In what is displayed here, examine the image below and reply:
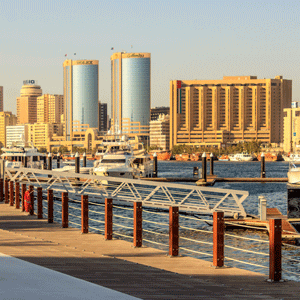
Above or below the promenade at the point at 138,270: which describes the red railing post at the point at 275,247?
above

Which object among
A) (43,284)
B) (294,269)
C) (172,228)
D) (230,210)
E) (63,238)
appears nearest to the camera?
(43,284)

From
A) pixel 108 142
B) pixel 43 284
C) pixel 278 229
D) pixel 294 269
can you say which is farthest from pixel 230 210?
pixel 108 142

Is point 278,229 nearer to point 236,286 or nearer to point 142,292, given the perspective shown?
point 236,286

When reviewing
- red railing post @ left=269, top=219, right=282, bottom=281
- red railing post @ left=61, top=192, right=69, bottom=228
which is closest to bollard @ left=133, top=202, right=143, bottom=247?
red railing post @ left=269, top=219, right=282, bottom=281

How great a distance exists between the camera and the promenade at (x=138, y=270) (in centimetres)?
859

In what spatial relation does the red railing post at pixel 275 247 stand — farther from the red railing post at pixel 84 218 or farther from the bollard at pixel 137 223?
the red railing post at pixel 84 218

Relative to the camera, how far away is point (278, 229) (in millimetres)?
9594

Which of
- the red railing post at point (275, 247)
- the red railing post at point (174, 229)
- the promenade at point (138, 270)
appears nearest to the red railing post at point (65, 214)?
the promenade at point (138, 270)

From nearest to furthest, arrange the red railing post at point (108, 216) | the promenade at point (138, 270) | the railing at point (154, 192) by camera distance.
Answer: the promenade at point (138, 270) < the red railing post at point (108, 216) < the railing at point (154, 192)

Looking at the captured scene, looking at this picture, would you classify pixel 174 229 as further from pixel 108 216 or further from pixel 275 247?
pixel 275 247

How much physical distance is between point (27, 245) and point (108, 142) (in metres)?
64.6

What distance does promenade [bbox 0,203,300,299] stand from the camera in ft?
28.2

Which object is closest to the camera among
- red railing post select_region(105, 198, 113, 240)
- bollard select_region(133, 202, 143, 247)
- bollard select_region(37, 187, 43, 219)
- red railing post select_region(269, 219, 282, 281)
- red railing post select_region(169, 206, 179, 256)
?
red railing post select_region(269, 219, 282, 281)

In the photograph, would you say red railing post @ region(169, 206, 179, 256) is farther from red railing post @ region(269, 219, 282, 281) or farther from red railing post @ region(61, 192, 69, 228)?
red railing post @ region(61, 192, 69, 228)
